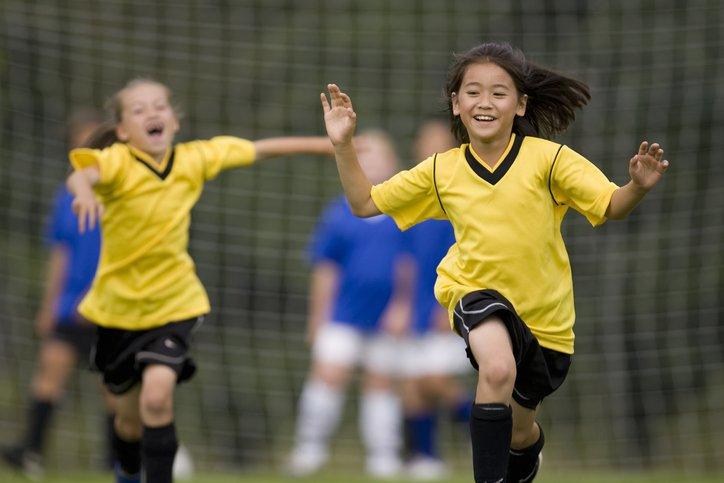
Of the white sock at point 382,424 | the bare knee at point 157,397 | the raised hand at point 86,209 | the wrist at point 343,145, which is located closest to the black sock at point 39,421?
the white sock at point 382,424

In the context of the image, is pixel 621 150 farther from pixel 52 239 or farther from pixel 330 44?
pixel 52 239

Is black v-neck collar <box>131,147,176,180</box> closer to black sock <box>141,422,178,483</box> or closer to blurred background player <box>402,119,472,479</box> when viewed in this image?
black sock <box>141,422,178,483</box>

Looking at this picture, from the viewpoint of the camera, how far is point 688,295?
10148 millimetres

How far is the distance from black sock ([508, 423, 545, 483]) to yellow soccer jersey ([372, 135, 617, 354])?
427 mm

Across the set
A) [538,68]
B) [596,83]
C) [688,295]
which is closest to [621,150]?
[596,83]

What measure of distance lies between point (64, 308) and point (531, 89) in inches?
148

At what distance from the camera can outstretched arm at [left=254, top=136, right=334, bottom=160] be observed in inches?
223

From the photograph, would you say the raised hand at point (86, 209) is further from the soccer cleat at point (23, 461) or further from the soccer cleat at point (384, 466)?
the soccer cleat at point (384, 466)

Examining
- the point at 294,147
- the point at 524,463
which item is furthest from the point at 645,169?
the point at 294,147

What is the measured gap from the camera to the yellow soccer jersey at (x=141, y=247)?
18.3 feet

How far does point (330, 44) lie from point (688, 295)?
332cm

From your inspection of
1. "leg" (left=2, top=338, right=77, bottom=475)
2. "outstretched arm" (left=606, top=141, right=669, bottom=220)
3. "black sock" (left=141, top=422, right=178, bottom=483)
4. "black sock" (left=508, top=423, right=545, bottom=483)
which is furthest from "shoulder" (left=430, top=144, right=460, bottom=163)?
"leg" (left=2, top=338, right=77, bottom=475)

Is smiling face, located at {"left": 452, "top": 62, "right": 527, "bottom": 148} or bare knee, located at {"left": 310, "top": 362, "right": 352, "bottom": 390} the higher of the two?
smiling face, located at {"left": 452, "top": 62, "right": 527, "bottom": 148}

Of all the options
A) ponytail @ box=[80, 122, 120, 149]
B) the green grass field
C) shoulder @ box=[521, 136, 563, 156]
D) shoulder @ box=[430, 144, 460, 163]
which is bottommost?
the green grass field
